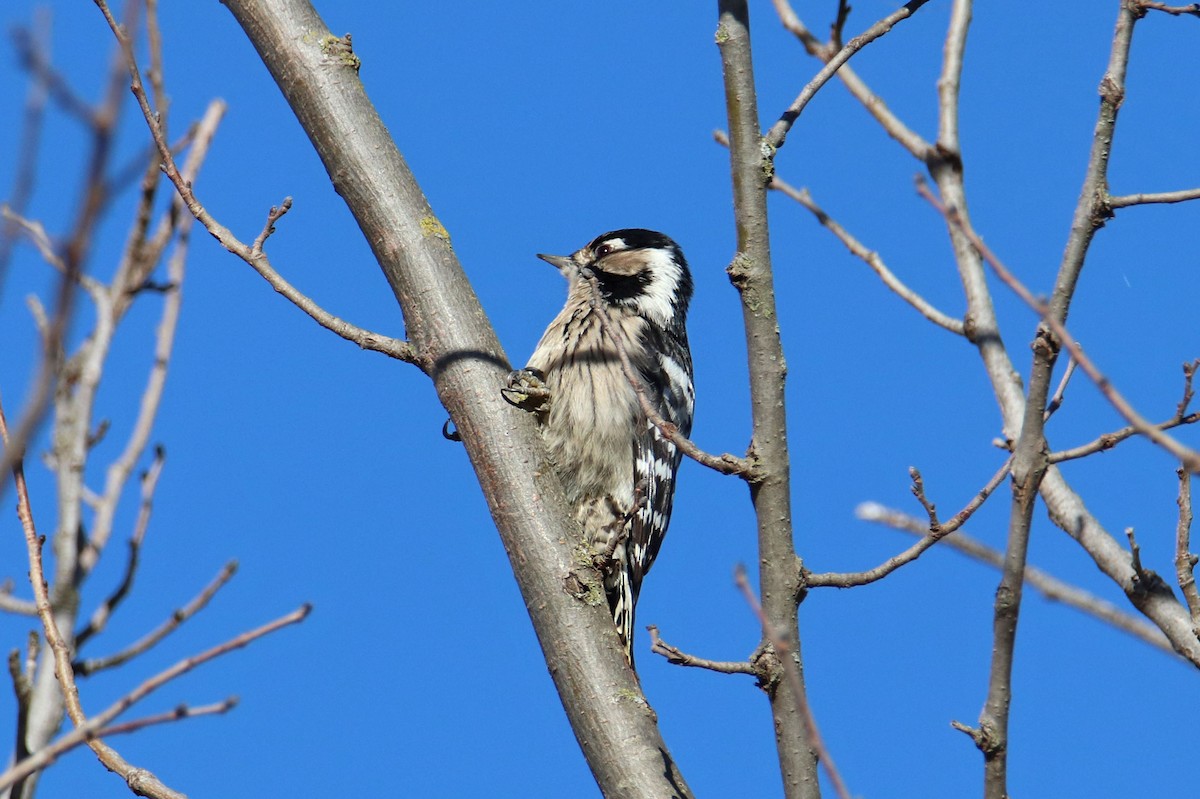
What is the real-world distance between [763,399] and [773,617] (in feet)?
1.44

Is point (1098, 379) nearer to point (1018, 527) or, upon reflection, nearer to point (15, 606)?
point (1018, 527)

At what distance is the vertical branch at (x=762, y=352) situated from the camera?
2625 mm

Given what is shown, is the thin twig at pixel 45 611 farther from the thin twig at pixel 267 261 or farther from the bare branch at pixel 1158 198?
the bare branch at pixel 1158 198

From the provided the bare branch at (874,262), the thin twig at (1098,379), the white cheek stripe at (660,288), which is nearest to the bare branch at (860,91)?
the bare branch at (874,262)

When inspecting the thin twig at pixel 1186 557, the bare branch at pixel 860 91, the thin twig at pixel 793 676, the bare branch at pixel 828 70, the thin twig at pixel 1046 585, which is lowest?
the thin twig at pixel 793 676

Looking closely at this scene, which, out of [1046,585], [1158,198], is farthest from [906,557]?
[1158,198]

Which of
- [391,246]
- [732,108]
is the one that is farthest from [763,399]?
[391,246]

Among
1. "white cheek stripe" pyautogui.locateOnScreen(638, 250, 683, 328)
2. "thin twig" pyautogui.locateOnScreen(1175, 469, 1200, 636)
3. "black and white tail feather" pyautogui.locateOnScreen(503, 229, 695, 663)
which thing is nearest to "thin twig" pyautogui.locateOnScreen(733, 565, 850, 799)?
"thin twig" pyautogui.locateOnScreen(1175, 469, 1200, 636)

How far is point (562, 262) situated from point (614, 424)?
1404 mm

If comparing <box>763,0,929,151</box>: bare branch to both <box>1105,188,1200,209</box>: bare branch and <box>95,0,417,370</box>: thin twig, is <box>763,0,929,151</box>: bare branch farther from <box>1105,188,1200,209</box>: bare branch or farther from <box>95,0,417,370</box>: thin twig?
<box>95,0,417,370</box>: thin twig

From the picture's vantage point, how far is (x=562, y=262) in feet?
19.9

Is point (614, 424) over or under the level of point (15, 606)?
over

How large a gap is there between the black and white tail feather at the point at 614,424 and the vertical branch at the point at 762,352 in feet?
5.89

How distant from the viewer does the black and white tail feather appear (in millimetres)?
4859
